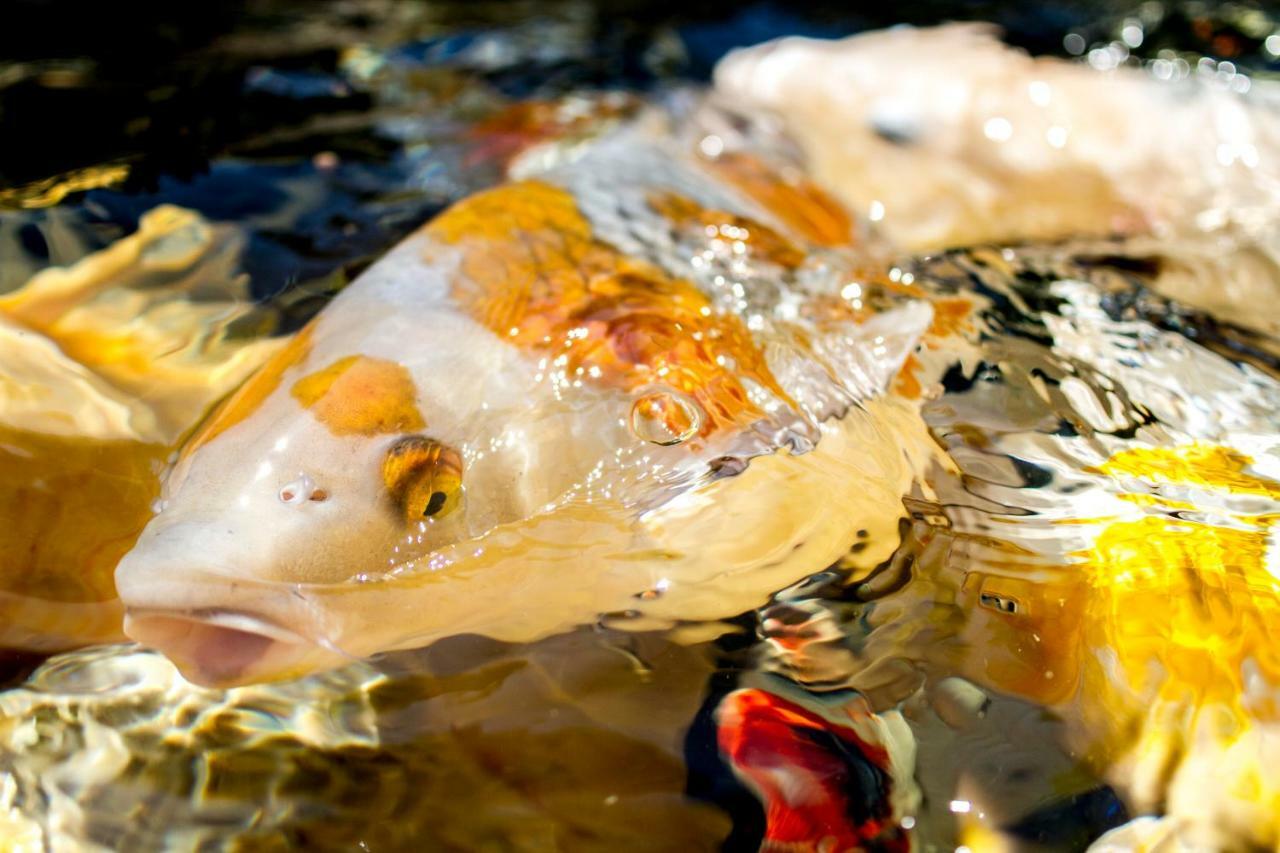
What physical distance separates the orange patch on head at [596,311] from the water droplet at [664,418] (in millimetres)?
25

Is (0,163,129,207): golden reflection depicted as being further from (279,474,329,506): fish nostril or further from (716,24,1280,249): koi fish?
(716,24,1280,249): koi fish

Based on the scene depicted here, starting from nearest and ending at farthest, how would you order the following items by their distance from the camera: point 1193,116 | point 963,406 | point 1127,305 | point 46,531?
point 46,531, point 963,406, point 1127,305, point 1193,116

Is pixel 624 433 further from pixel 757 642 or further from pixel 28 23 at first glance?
pixel 28 23

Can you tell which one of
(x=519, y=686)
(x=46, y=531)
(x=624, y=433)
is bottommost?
(x=519, y=686)

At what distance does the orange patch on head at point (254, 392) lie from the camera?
1689 mm

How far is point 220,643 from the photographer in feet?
4.79

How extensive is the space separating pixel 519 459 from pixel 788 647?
51 centimetres

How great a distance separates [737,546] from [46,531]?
113 centimetres

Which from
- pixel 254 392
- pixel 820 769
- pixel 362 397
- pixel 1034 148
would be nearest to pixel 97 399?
pixel 254 392

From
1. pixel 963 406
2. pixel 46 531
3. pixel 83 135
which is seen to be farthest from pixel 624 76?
pixel 46 531

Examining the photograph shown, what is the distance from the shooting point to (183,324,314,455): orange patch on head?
5.54 feet

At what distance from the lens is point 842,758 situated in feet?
4.62

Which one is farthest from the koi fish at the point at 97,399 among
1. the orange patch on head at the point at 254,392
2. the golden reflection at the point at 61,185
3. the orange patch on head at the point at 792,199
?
the orange patch on head at the point at 792,199

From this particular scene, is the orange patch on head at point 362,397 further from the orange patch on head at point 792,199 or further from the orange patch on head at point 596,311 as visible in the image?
the orange patch on head at point 792,199
